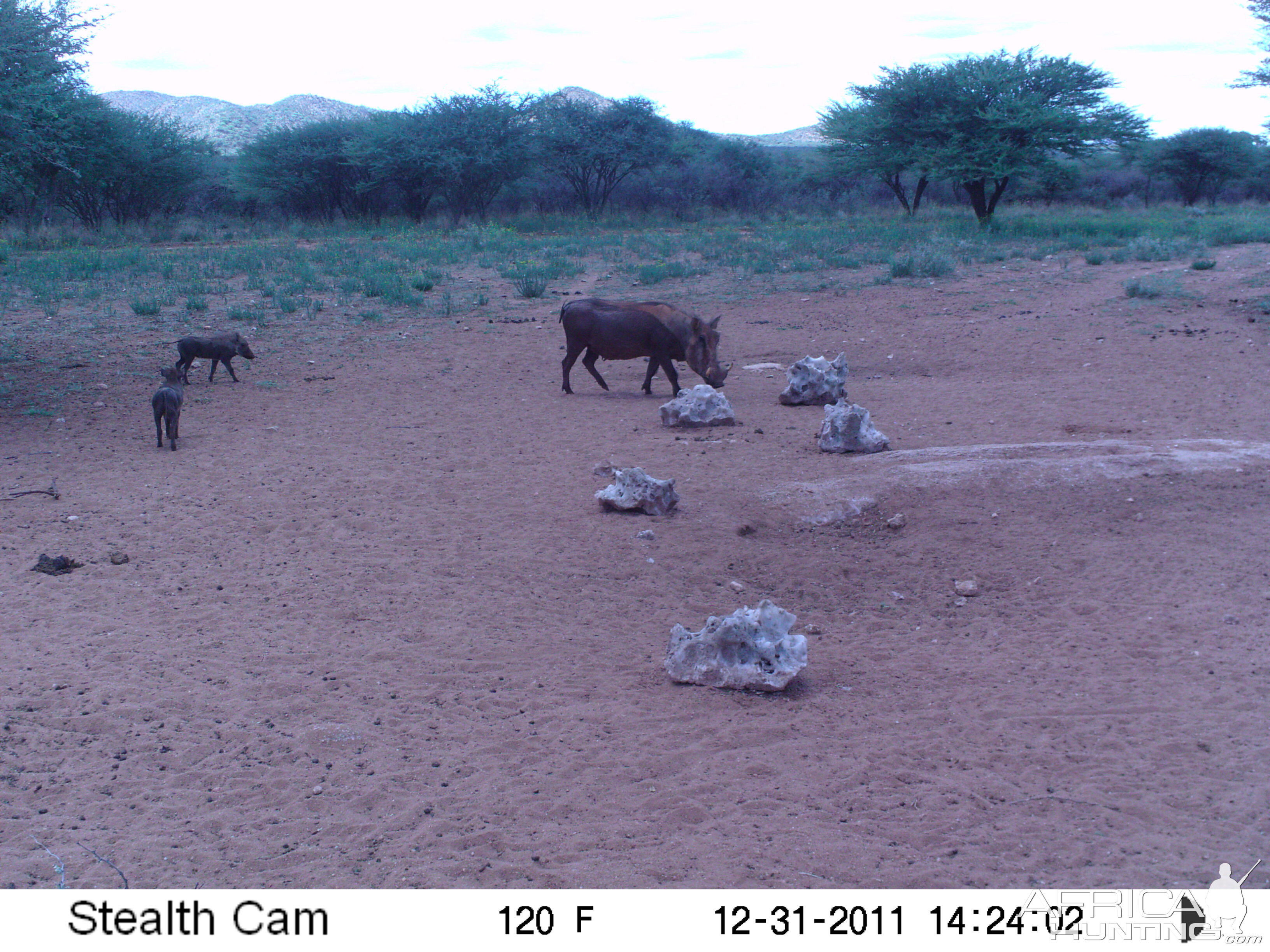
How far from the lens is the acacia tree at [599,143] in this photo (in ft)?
125

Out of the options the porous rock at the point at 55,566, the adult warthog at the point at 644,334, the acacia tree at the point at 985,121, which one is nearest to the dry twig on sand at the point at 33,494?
the porous rock at the point at 55,566

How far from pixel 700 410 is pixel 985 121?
21.2 metres

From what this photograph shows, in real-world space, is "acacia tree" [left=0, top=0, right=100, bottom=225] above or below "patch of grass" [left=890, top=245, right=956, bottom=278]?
above

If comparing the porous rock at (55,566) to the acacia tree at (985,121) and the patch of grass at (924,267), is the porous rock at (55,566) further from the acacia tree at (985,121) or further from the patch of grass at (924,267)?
the acacia tree at (985,121)

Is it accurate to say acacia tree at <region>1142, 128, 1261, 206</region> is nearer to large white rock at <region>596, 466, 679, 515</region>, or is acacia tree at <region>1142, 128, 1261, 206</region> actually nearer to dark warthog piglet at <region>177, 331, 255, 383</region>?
dark warthog piglet at <region>177, 331, 255, 383</region>

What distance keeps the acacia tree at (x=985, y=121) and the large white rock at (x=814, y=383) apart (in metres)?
17.3

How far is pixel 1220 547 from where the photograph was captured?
19.6 feet

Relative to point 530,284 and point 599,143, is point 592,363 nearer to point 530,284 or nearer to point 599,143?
point 530,284

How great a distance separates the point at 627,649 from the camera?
16.6 feet

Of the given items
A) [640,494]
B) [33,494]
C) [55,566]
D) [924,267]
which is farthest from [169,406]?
[924,267]

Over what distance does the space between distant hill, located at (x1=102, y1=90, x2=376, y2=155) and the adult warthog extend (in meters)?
77.7

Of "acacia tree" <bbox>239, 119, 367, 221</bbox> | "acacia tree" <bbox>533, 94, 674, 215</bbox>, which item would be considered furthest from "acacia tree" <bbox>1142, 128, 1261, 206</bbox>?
"acacia tree" <bbox>239, 119, 367, 221</bbox>

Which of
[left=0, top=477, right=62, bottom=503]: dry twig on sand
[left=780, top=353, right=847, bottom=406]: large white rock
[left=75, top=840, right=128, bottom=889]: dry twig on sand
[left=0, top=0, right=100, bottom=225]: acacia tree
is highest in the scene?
[left=0, top=0, right=100, bottom=225]: acacia tree

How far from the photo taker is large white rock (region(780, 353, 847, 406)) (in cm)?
1031
